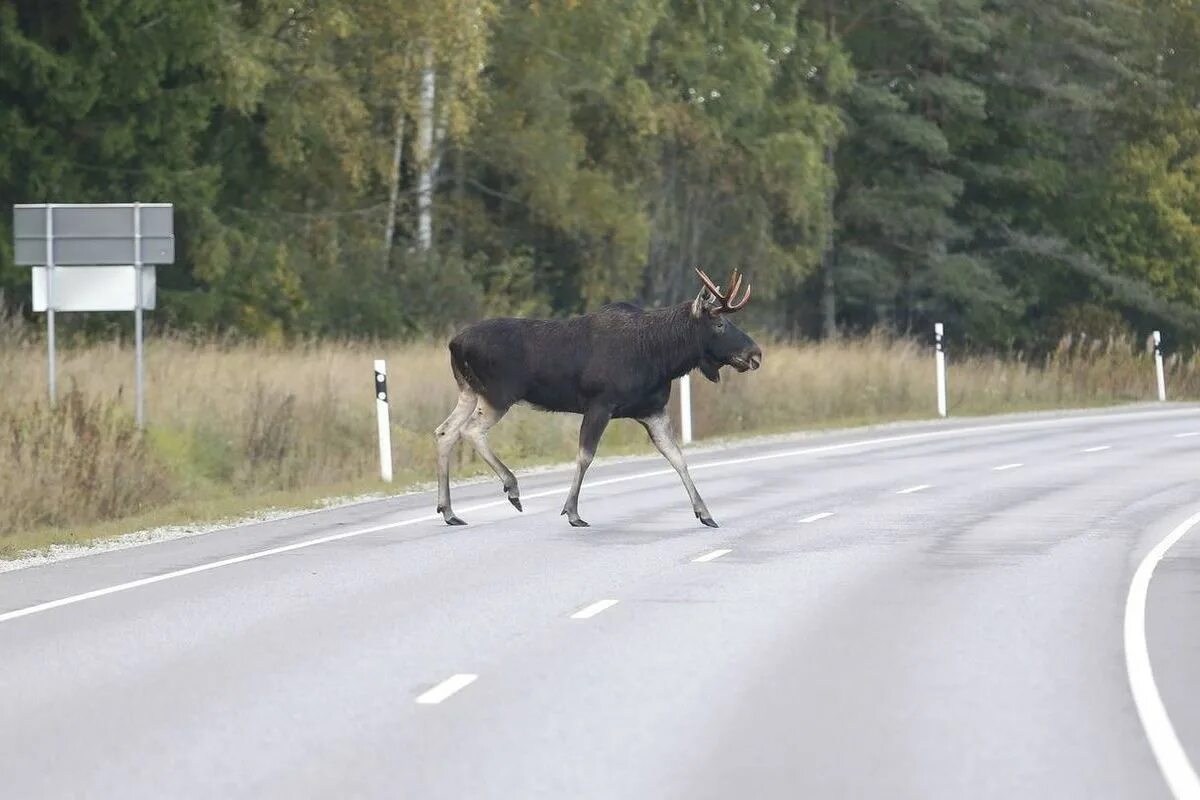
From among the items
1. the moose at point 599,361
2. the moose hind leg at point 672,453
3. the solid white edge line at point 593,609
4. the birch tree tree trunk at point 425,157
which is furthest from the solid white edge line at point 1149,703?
the birch tree tree trunk at point 425,157

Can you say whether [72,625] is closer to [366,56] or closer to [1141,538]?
[1141,538]

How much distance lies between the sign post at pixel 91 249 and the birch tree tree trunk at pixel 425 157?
57.4 ft

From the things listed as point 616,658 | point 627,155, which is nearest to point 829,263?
point 627,155

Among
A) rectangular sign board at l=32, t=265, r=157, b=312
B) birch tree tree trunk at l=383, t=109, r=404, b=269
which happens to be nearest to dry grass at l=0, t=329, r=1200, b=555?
rectangular sign board at l=32, t=265, r=157, b=312

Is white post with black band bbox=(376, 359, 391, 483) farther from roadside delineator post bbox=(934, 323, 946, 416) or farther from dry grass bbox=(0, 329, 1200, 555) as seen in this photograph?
roadside delineator post bbox=(934, 323, 946, 416)

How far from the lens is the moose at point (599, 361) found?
66.1 ft

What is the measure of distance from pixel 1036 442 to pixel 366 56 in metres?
16.7

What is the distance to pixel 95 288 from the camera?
25125 millimetres

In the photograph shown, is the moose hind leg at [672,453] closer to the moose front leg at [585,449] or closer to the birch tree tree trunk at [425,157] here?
the moose front leg at [585,449]

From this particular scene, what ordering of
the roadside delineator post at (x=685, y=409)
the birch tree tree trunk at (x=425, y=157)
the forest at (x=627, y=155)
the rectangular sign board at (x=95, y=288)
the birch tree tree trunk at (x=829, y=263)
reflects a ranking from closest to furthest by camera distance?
the rectangular sign board at (x=95, y=288), the roadside delineator post at (x=685, y=409), the forest at (x=627, y=155), the birch tree tree trunk at (x=425, y=157), the birch tree tree trunk at (x=829, y=263)

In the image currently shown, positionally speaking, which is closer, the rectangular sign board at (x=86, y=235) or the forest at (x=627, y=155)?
the rectangular sign board at (x=86, y=235)

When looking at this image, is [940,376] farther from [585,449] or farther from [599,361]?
[585,449]

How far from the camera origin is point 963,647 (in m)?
12.2

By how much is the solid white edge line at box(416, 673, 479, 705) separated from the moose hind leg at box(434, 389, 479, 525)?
29.2 feet
